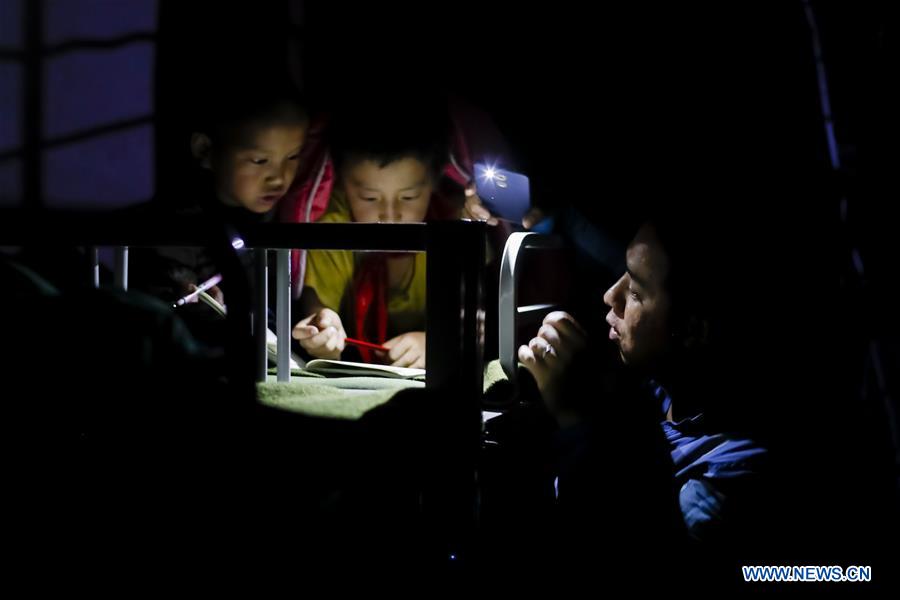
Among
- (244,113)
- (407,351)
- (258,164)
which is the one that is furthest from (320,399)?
(244,113)

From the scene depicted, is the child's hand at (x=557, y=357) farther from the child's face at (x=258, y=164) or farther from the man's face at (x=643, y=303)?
the child's face at (x=258, y=164)

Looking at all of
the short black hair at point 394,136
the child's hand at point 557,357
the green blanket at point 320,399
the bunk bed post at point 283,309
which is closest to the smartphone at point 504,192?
the short black hair at point 394,136

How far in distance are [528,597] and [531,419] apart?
371 mm

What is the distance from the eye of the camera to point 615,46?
5.24ft

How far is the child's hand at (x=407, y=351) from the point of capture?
1.59m

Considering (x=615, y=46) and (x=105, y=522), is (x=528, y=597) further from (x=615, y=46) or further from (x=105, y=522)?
(x=615, y=46)

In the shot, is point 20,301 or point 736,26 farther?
point 736,26

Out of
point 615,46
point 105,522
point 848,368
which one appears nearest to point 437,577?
point 105,522

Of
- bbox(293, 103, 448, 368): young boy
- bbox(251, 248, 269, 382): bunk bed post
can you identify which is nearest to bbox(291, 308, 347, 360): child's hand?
bbox(293, 103, 448, 368): young boy

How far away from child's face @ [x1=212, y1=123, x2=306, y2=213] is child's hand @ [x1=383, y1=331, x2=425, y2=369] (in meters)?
0.56

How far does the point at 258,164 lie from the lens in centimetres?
177

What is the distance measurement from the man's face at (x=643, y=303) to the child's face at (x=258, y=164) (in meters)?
0.98

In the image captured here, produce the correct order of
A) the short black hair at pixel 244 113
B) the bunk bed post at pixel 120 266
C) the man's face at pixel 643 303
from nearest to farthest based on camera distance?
the bunk bed post at pixel 120 266
the man's face at pixel 643 303
the short black hair at pixel 244 113

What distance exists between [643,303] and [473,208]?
0.66 metres
